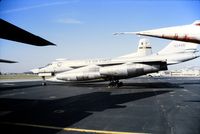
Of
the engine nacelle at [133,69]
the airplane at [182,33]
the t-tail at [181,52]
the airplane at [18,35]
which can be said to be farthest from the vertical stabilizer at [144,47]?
the airplane at [182,33]

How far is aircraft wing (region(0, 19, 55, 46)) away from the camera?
6219 millimetres

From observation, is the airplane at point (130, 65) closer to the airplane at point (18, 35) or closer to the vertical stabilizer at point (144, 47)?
the vertical stabilizer at point (144, 47)

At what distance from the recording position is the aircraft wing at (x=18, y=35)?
6219mm

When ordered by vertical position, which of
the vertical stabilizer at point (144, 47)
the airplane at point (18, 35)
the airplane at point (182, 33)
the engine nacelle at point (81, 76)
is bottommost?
the engine nacelle at point (81, 76)

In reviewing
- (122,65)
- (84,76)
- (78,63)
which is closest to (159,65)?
(122,65)

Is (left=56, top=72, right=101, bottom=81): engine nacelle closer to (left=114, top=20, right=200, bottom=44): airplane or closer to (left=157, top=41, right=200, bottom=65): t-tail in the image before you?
(left=157, top=41, right=200, bottom=65): t-tail

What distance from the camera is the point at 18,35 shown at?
23.0ft

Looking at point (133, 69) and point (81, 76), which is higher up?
point (133, 69)

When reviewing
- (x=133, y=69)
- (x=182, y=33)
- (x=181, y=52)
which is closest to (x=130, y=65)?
(x=133, y=69)

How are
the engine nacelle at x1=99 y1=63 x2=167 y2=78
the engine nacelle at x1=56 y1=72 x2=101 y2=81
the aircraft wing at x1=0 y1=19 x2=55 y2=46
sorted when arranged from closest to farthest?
the aircraft wing at x1=0 y1=19 x2=55 y2=46 < the engine nacelle at x1=99 y1=63 x2=167 y2=78 < the engine nacelle at x1=56 y1=72 x2=101 y2=81

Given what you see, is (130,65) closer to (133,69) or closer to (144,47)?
(133,69)

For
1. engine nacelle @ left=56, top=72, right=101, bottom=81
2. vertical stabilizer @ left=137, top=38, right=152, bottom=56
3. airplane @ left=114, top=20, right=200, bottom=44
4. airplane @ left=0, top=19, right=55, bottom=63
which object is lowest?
engine nacelle @ left=56, top=72, right=101, bottom=81

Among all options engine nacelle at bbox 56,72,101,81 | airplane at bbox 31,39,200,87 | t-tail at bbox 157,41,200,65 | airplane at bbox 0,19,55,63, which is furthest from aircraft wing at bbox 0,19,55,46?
t-tail at bbox 157,41,200,65

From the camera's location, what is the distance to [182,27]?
5371 millimetres
